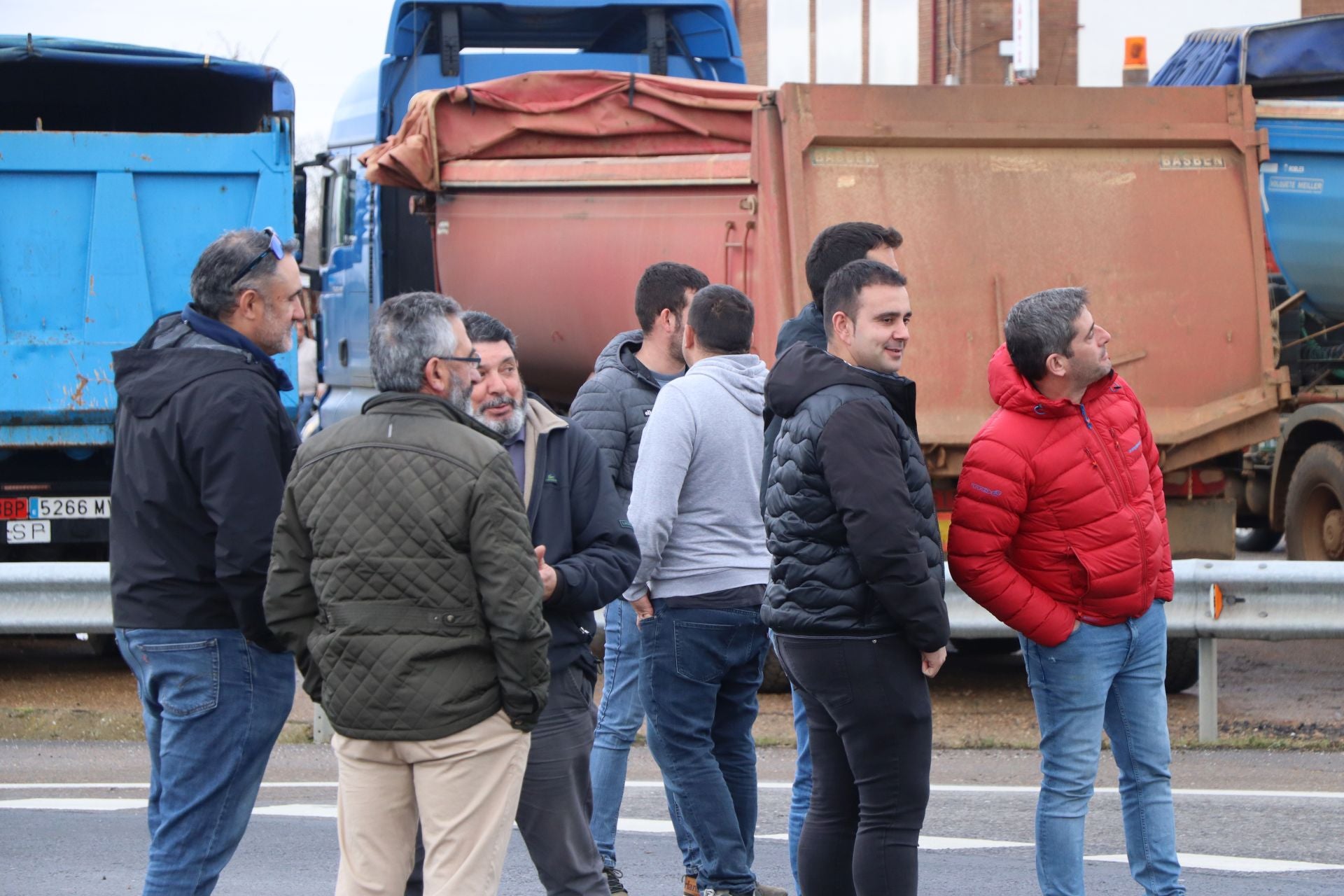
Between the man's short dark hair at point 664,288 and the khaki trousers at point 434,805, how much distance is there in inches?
79.6

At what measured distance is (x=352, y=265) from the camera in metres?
12.0

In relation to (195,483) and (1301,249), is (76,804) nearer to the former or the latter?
(195,483)

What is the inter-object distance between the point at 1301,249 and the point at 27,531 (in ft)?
25.5

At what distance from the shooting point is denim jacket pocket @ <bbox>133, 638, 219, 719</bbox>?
4.01m

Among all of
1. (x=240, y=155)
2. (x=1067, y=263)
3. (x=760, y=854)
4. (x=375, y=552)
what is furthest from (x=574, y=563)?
(x=240, y=155)

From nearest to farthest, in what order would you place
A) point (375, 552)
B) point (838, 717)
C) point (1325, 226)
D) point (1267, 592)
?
point (375, 552) < point (838, 717) < point (1267, 592) < point (1325, 226)

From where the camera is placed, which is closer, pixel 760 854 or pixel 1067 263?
pixel 760 854

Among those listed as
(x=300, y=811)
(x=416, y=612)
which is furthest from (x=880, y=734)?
(x=300, y=811)

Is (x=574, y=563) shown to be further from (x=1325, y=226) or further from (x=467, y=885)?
(x=1325, y=226)

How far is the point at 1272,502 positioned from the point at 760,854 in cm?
754

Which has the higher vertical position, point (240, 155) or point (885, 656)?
point (240, 155)

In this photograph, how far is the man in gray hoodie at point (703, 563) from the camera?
16.2 ft

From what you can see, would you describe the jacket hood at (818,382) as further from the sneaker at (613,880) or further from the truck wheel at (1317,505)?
the truck wheel at (1317,505)

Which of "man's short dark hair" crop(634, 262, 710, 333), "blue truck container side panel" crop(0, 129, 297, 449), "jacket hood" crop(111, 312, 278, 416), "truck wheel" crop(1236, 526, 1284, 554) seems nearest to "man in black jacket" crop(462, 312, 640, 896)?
"jacket hood" crop(111, 312, 278, 416)
